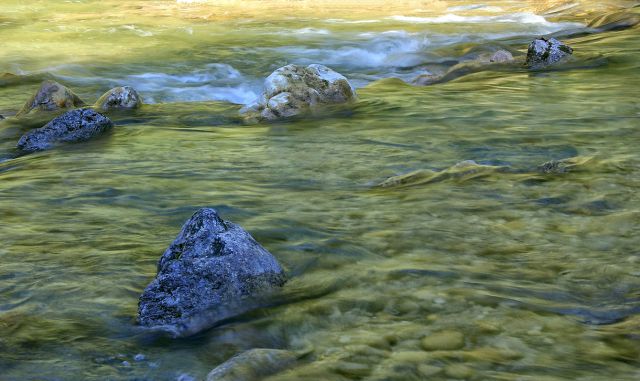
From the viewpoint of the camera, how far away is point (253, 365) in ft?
10.4

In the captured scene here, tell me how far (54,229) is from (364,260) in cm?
196

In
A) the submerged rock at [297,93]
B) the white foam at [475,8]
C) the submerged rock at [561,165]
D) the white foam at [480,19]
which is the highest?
the white foam at [475,8]

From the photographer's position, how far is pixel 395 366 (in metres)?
3.25

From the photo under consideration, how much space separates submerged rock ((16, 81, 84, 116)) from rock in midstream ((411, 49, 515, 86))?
433cm

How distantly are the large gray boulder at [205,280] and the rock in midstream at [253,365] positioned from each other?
1.73 feet

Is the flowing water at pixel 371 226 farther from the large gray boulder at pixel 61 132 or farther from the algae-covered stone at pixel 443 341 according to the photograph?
the large gray boulder at pixel 61 132

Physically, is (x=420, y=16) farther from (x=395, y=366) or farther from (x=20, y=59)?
(x=395, y=366)

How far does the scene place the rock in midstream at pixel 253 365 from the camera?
3117 mm

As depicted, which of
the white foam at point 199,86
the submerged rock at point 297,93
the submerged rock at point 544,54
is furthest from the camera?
the white foam at point 199,86

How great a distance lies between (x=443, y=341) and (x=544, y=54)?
27.1 ft

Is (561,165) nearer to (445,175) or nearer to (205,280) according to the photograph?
(445,175)

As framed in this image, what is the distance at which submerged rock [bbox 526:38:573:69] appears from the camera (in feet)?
36.1

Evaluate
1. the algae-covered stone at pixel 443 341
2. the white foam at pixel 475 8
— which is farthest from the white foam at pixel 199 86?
the algae-covered stone at pixel 443 341

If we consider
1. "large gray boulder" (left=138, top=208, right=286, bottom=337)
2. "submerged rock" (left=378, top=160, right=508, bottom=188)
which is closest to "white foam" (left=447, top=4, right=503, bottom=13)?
"submerged rock" (left=378, top=160, right=508, bottom=188)
